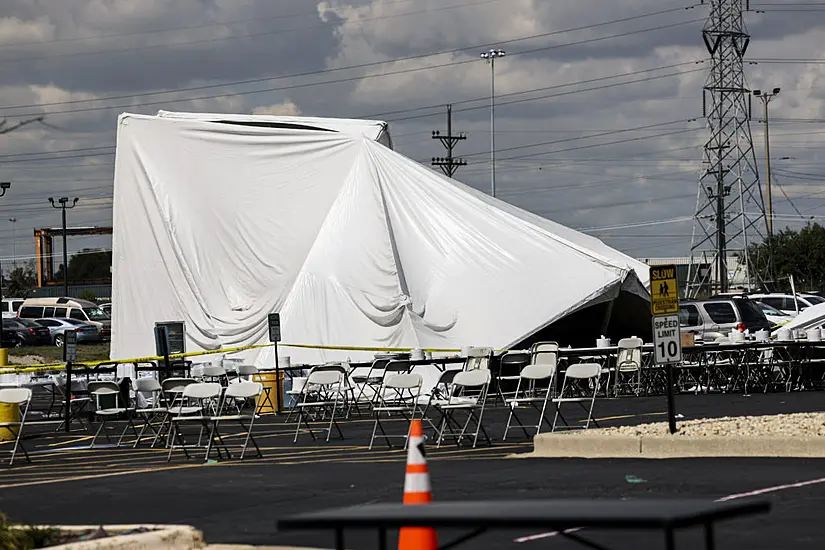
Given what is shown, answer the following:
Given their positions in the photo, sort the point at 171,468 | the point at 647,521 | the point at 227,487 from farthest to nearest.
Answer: the point at 171,468 < the point at 227,487 < the point at 647,521

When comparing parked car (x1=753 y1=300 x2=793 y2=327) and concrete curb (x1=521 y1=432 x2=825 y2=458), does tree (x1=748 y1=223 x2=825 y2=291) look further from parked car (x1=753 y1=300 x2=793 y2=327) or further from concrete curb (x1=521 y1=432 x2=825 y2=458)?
concrete curb (x1=521 y1=432 x2=825 y2=458)

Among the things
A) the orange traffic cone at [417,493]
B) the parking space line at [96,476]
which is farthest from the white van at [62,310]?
the orange traffic cone at [417,493]

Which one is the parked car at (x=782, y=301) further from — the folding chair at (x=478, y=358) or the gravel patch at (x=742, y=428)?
the gravel patch at (x=742, y=428)

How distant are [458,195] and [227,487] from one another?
18747mm

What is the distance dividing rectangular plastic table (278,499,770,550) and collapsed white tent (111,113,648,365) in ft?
74.3

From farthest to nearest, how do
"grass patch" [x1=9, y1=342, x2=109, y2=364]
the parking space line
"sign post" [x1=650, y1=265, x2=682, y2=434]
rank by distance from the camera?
1. "grass patch" [x1=9, y1=342, x2=109, y2=364]
2. "sign post" [x1=650, y1=265, x2=682, y2=434]
3. the parking space line

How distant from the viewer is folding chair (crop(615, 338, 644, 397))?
2614 cm

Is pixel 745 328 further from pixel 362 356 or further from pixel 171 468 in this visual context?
pixel 171 468

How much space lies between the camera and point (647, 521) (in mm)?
4855

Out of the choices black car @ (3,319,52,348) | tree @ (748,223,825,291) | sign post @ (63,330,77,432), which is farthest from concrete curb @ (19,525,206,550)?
tree @ (748,223,825,291)

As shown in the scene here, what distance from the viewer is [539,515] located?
5.16m

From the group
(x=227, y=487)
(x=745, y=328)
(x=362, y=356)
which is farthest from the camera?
(x=745, y=328)

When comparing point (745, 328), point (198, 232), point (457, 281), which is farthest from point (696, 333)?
point (198, 232)

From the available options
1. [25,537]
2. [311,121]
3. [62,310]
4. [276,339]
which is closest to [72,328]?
[62,310]
